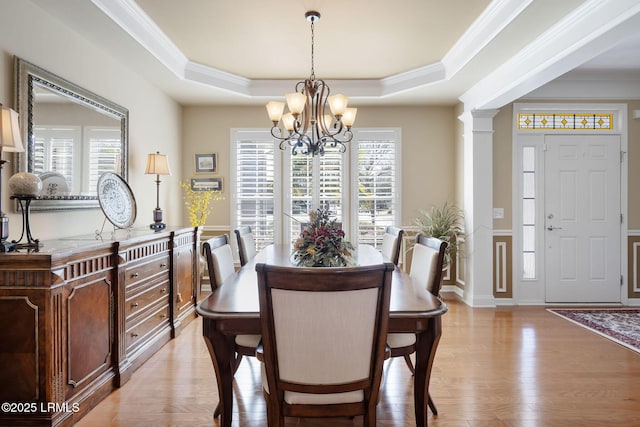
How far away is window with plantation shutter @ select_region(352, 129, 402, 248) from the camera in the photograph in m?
5.24

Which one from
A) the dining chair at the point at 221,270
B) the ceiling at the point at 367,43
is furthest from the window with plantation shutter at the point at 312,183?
the dining chair at the point at 221,270

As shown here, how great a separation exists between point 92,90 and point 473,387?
12.3 ft

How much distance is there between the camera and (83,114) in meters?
3.01

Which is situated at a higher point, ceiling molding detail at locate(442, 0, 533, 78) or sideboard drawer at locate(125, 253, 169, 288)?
ceiling molding detail at locate(442, 0, 533, 78)

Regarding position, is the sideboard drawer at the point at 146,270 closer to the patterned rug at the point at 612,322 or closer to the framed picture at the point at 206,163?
the framed picture at the point at 206,163

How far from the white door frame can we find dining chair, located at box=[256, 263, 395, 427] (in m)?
3.87

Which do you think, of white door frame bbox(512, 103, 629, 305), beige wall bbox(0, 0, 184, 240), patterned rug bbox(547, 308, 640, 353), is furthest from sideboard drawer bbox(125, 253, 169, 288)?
patterned rug bbox(547, 308, 640, 353)

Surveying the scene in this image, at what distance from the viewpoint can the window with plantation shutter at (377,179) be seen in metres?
5.24

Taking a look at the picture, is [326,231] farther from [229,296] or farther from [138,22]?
[138,22]

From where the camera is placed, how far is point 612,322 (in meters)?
4.01

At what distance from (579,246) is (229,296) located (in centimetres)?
457

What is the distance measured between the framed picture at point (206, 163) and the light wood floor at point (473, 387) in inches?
94.6

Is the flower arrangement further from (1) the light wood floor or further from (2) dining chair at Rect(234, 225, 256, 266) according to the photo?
(1) the light wood floor

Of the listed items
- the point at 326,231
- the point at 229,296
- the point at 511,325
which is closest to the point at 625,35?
the point at 326,231
